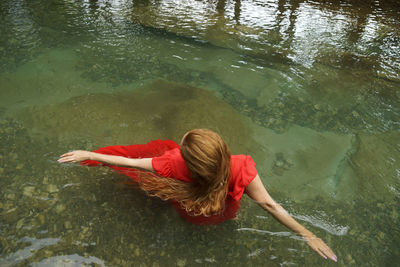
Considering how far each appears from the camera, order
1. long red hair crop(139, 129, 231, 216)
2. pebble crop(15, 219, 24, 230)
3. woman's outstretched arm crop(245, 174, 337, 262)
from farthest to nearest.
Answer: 1. pebble crop(15, 219, 24, 230)
2. woman's outstretched arm crop(245, 174, 337, 262)
3. long red hair crop(139, 129, 231, 216)

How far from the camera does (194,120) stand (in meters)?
4.66

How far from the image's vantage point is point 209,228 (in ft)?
9.91

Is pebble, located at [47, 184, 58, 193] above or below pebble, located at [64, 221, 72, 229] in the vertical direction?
A: above

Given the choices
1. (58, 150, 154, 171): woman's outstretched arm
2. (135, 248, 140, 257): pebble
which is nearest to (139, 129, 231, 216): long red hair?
(58, 150, 154, 171): woman's outstretched arm

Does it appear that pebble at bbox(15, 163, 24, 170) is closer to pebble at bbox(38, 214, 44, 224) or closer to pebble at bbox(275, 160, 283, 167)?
pebble at bbox(38, 214, 44, 224)

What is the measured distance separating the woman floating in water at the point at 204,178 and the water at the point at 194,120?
468mm

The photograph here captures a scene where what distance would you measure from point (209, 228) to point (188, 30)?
5687 mm

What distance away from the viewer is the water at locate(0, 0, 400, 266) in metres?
2.92

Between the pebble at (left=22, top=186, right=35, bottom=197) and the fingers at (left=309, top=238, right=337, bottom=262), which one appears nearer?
the fingers at (left=309, top=238, right=337, bottom=262)

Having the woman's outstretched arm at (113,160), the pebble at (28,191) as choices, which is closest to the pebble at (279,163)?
the woman's outstretched arm at (113,160)

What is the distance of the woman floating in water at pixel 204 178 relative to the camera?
1.97m

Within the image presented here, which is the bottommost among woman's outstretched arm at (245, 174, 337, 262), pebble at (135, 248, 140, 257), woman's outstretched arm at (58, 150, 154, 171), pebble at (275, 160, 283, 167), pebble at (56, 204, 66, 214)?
pebble at (275, 160, 283, 167)

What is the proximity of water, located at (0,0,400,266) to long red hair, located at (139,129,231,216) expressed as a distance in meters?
0.74

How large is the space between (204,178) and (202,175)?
0.05 m
